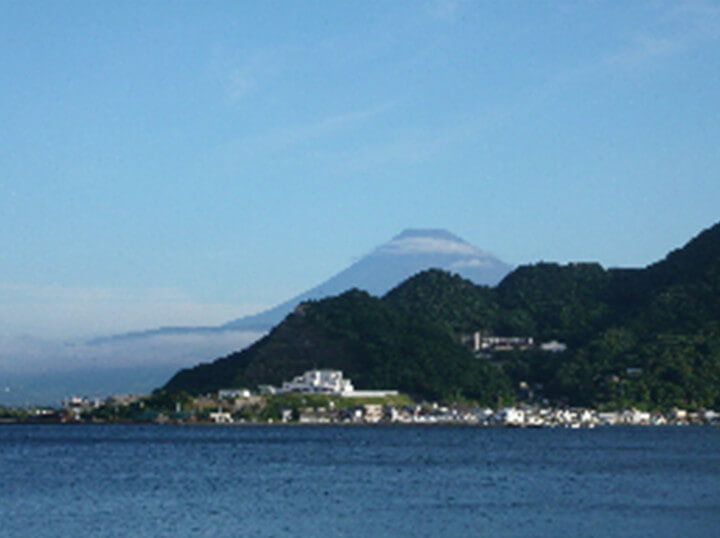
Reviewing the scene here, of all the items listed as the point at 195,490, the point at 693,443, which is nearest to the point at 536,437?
the point at 693,443

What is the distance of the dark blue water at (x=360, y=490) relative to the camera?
69438mm

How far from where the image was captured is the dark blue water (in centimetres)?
6944

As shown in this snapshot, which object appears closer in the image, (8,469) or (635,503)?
(635,503)

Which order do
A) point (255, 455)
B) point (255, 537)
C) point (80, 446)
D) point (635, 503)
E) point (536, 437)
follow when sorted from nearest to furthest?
1. point (255, 537)
2. point (635, 503)
3. point (255, 455)
4. point (80, 446)
5. point (536, 437)

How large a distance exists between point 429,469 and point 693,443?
61.1 m

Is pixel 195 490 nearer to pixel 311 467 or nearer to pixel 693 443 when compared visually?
pixel 311 467

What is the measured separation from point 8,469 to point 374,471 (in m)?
31.6

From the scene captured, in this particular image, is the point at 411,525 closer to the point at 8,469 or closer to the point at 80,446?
the point at 8,469

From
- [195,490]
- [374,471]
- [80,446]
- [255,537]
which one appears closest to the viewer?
[255,537]

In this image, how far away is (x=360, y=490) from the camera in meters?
90.8

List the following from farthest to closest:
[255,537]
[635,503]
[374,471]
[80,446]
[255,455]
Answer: [80,446], [255,455], [374,471], [635,503], [255,537]

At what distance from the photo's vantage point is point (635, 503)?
8100cm

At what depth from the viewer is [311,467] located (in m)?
116

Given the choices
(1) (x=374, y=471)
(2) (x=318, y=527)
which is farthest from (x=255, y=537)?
(1) (x=374, y=471)
